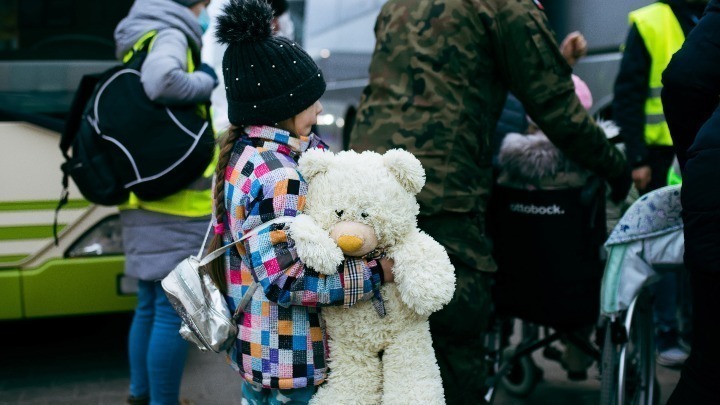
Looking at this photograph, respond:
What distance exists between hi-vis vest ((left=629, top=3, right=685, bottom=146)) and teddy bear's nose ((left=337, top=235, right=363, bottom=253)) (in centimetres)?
256

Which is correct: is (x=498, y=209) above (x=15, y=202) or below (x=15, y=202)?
above

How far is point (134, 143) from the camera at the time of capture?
3.54 m

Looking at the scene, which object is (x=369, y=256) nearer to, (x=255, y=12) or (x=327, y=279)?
(x=327, y=279)

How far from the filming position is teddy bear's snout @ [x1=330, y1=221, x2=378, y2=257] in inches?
84.0

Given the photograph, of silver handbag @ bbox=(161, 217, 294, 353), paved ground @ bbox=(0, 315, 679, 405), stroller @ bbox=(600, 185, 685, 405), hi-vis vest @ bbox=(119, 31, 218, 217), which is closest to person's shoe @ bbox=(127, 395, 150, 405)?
paved ground @ bbox=(0, 315, 679, 405)

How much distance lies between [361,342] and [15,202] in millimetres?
2664

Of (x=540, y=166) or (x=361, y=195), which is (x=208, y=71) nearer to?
(x=540, y=166)

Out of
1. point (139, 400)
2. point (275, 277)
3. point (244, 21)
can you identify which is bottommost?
point (139, 400)

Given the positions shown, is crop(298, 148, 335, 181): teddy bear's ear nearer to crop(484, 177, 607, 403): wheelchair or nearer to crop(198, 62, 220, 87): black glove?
crop(484, 177, 607, 403): wheelchair

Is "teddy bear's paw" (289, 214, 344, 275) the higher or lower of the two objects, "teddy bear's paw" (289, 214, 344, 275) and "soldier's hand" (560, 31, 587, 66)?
the lower

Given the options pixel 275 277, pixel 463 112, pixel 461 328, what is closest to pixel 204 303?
pixel 275 277

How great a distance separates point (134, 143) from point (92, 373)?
190cm

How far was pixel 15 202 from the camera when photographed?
4.33 meters

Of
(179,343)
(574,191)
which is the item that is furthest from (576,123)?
(179,343)
